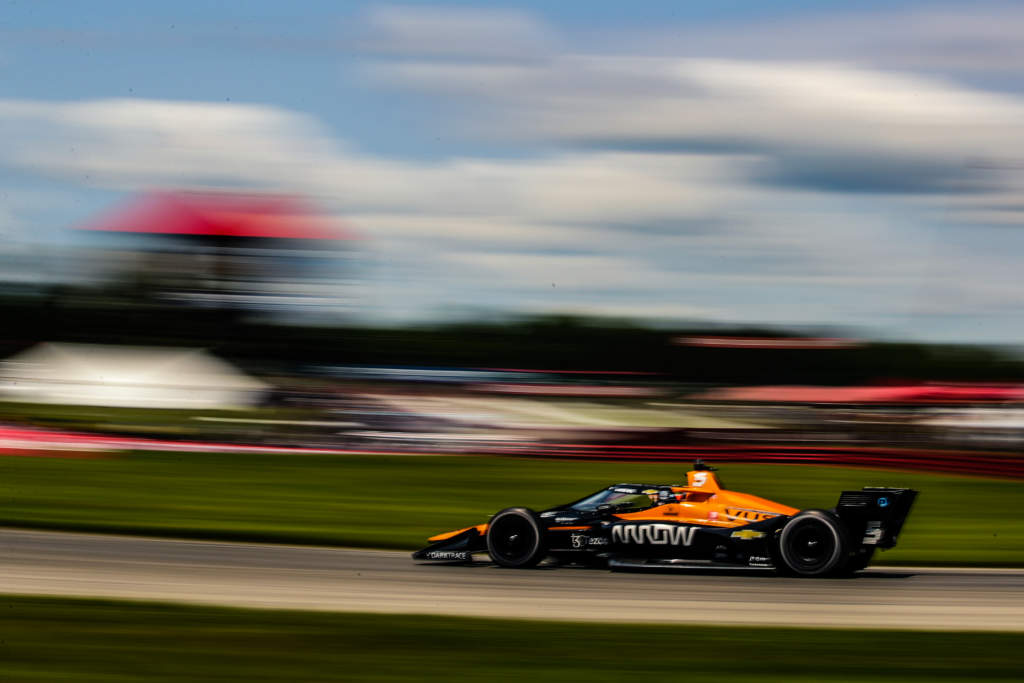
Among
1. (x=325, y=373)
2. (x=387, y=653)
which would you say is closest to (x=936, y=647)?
(x=387, y=653)

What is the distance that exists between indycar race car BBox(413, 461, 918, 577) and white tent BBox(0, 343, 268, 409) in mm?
29833

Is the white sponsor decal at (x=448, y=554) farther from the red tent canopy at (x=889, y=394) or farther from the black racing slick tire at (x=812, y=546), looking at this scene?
the red tent canopy at (x=889, y=394)

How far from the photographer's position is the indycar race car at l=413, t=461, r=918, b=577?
10.1m

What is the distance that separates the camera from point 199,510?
54.9 feet

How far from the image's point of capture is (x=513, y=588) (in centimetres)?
962

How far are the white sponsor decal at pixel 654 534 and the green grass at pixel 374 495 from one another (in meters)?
3.60

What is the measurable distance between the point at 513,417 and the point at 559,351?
26.6 metres

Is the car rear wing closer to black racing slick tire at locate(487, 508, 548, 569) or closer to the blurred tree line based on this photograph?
black racing slick tire at locate(487, 508, 548, 569)

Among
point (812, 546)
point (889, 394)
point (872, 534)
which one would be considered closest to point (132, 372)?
point (889, 394)

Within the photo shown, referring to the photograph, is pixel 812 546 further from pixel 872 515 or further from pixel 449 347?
pixel 449 347

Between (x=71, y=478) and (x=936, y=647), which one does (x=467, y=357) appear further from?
(x=936, y=647)

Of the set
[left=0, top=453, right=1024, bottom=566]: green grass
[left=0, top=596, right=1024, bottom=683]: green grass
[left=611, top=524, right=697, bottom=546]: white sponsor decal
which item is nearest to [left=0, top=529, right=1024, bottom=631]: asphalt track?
[left=611, top=524, right=697, bottom=546]: white sponsor decal

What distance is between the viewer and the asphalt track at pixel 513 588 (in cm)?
840

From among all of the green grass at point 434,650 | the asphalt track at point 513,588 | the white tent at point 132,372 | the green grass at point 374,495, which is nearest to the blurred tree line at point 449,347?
the white tent at point 132,372
